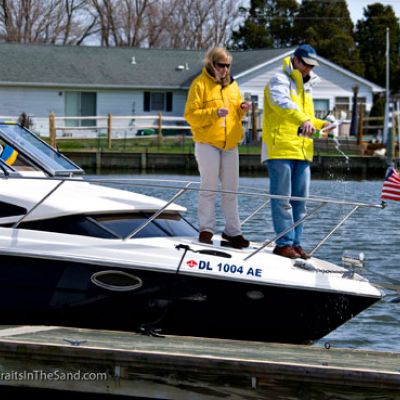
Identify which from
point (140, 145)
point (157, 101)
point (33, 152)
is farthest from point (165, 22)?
point (33, 152)

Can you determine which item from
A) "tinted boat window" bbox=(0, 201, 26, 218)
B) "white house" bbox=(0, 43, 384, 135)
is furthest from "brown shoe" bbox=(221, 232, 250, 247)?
"white house" bbox=(0, 43, 384, 135)

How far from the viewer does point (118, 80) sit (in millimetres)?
46375

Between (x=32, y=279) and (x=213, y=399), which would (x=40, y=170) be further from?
(x=213, y=399)

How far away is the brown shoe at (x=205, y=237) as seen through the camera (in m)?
8.90

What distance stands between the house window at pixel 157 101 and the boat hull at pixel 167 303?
3908 cm

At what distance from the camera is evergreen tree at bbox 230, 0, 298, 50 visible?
6316 centimetres

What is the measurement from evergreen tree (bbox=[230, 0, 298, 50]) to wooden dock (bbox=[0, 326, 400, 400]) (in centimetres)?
5612

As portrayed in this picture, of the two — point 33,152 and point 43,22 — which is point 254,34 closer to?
point 43,22

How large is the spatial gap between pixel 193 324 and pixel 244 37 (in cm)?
5618

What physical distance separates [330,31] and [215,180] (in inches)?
2149

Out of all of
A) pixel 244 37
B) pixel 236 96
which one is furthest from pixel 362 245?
pixel 244 37

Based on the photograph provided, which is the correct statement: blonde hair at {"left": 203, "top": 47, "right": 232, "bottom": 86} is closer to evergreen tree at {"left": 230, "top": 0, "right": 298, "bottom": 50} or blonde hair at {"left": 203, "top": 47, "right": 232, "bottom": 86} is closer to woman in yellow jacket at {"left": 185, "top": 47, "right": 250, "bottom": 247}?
woman in yellow jacket at {"left": 185, "top": 47, "right": 250, "bottom": 247}

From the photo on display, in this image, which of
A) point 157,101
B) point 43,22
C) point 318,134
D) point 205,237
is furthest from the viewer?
point 43,22

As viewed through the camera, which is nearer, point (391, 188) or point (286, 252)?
point (391, 188)
